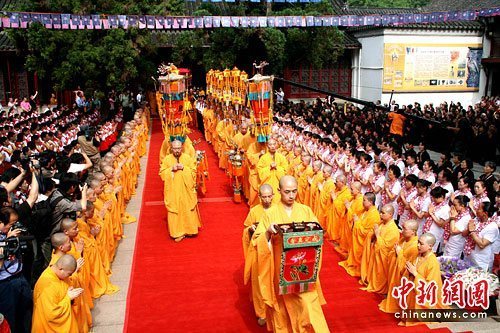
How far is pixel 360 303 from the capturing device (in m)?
7.00

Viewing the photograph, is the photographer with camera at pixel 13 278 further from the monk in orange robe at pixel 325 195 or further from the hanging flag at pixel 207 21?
the hanging flag at pixel 207 21

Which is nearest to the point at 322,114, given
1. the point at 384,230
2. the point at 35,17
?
the point at 35,17

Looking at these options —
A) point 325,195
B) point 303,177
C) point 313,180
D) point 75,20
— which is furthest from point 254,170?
point 75,20

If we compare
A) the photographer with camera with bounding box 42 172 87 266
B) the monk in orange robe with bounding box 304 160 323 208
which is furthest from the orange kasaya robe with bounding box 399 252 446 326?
the photographer with camera with bounding box 42 172 87 266

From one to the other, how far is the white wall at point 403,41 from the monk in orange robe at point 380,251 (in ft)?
61.2

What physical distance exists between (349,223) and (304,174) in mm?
2448

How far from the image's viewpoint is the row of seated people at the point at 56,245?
5191 mm

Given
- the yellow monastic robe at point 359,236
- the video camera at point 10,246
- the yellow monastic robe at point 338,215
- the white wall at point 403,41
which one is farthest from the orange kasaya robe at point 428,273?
the white wall at point 403,41

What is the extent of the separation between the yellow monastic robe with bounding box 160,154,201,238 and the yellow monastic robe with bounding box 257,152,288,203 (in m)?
1.54

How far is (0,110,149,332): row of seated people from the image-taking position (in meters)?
5.19

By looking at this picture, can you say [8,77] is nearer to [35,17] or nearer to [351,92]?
[35,17]

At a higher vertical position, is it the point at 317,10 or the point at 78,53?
the point at 317,10

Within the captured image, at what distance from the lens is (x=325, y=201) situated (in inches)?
387

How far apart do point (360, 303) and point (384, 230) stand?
116 cm
